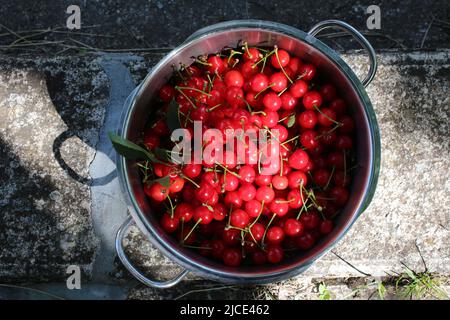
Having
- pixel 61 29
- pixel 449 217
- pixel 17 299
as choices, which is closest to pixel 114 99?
pixel 61 29

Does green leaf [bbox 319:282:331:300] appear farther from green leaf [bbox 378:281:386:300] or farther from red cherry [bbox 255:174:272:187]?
red cherry [bbox 255:174:272:187]

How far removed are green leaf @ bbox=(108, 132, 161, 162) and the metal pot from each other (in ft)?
0.19

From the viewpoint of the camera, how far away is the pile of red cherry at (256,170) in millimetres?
1329

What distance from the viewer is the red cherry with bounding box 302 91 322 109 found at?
1359 mm

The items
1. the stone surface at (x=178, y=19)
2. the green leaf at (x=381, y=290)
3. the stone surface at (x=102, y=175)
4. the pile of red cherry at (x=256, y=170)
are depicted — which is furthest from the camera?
the stone surface at (x=178, y=19)

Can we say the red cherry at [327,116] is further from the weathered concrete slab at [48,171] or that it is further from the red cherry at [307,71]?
the weathered concrete slab at [48,171]

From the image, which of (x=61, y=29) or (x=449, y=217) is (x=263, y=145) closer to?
(x=449, y=217)

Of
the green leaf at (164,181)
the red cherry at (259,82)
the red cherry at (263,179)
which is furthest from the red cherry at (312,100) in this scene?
the green leaf at (164,181)

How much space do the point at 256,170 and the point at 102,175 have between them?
53 centimetres

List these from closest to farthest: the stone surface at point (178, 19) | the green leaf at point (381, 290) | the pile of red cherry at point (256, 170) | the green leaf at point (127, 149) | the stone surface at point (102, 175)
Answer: the green leaf at point (127, 149) < the pile of red cherry at point (256, 170) < the stone surface at point (102, 175) < the green leaf at point (381, 290) < the stone surface at point (178, 19)

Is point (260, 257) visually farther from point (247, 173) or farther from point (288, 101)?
point (288, 101)

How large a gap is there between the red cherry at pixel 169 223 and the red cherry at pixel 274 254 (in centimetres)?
25

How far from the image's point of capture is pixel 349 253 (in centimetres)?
160
